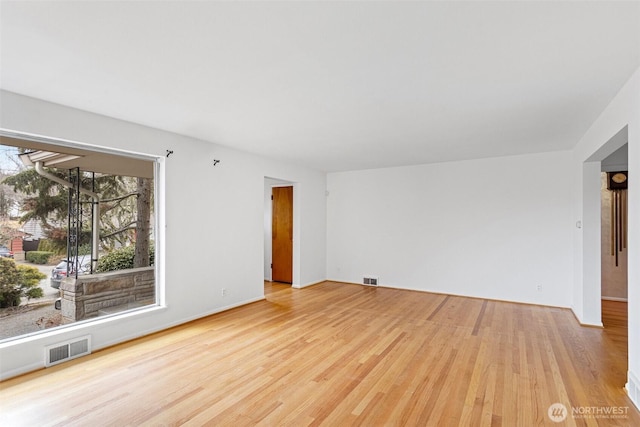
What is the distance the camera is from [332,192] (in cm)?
717

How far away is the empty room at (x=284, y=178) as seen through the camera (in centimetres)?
191

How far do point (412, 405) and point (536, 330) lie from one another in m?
2.57

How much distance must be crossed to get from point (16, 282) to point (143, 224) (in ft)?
4.25

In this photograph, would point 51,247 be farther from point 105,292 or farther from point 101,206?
point 105,292

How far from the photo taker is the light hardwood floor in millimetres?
2178

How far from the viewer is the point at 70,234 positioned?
327cm

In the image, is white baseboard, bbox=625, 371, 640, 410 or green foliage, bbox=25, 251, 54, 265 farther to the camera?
green foliage, bbox=25, 251, 54, 265

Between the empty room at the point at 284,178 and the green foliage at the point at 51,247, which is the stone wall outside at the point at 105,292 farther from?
the green foliage at the point at 51,247

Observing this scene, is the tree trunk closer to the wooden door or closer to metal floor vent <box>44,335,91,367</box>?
metal floor vent <box>44,335,91,367</box>

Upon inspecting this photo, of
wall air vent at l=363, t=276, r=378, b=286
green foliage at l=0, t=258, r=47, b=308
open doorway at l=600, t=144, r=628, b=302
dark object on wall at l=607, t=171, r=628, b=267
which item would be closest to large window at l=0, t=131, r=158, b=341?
green foliage at l=0, t=258, r=47, b=308

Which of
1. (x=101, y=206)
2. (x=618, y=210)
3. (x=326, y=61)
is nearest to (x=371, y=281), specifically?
(x=618, y=210)

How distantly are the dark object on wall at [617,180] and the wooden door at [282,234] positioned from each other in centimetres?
587

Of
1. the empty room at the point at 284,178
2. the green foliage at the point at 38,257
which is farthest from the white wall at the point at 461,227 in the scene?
the green foliage at the point at 38,257

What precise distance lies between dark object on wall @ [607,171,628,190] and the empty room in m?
0.03
